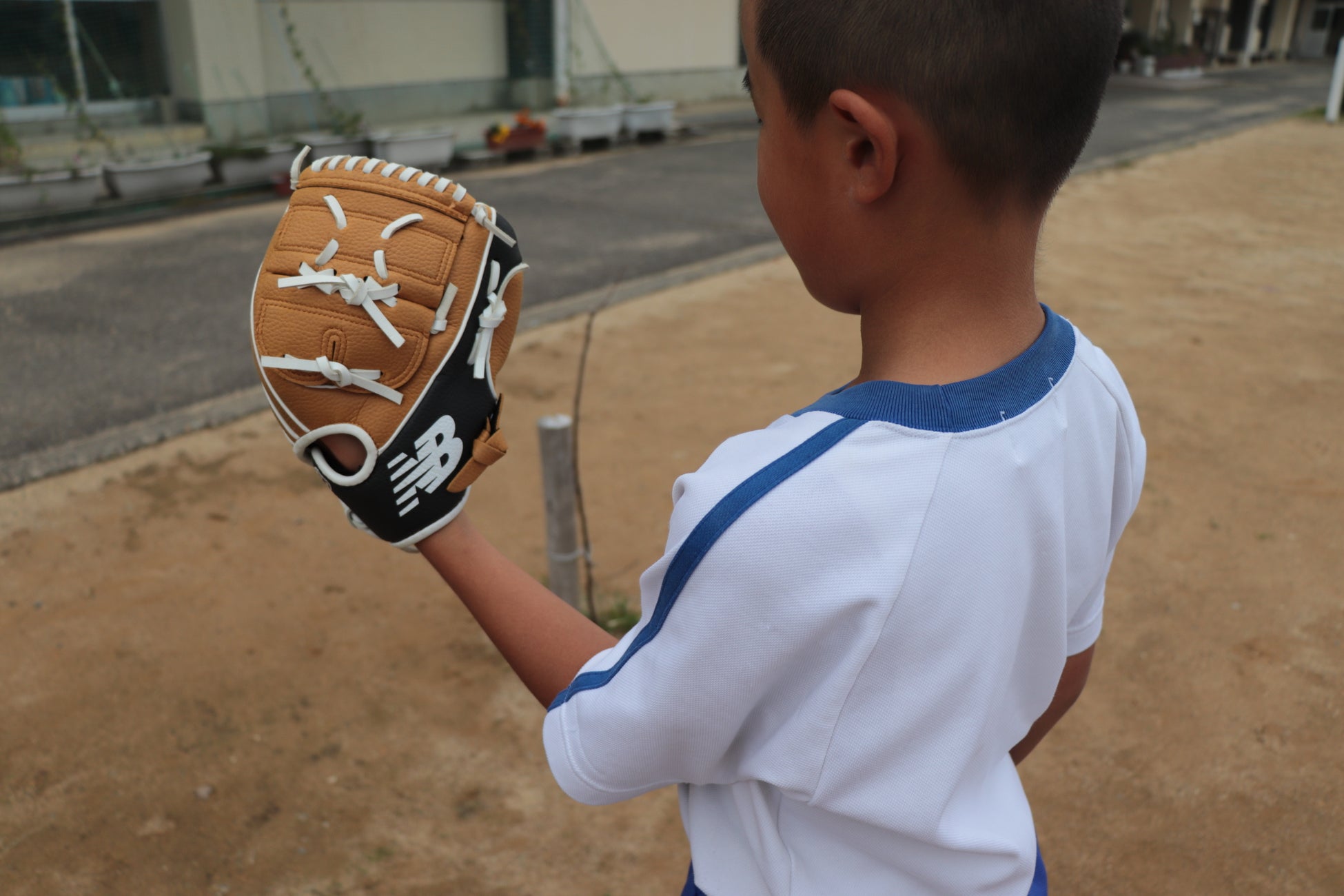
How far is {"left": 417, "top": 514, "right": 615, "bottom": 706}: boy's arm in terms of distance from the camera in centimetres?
111

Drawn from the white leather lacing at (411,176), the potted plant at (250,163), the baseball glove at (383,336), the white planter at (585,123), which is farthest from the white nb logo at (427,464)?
the white planter at (585,123)

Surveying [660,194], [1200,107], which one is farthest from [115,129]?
[1200,107]

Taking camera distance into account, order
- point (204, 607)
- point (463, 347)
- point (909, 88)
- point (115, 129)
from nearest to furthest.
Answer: point (909, 88)
point (463, 347)
point (204, 607)
point (115, 129)

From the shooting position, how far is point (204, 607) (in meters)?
3.07

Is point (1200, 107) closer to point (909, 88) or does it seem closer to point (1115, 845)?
point (1115, 845)

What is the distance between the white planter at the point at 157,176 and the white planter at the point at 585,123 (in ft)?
13.8

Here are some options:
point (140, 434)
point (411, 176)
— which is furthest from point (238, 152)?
point (411, 176)

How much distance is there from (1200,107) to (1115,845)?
19.7 m

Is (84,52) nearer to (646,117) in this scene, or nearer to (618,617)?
(646,117)

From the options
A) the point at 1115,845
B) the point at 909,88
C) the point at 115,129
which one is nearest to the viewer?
the point at 909,88

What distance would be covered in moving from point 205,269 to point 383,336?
21.2ft

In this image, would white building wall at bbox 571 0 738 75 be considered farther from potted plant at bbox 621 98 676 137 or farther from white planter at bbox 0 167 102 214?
white planter at bbox 0 167 102 214

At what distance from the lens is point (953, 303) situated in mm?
944

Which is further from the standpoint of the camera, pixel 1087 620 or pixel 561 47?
pixel 561 47
